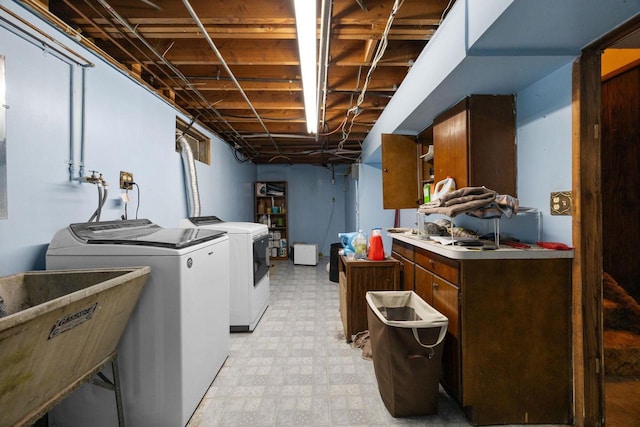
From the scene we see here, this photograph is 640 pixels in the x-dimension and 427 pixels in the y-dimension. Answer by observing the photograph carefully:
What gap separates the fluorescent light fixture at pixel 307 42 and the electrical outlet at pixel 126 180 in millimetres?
1576

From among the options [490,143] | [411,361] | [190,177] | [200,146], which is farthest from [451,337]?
[200,146]

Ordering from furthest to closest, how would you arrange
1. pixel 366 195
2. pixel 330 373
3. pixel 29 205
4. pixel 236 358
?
pixel 366 195
pixel 236 358
pixel 330 373
pixel 29 205

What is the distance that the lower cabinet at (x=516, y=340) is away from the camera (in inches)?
57.7

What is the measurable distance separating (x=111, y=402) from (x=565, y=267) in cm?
255

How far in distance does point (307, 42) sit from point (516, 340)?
2.09m

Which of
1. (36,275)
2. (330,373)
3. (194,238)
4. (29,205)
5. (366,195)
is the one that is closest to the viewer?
(36,275)

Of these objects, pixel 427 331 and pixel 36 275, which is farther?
pixel 427 331

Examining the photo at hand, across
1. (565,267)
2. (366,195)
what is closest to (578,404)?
(565,267)

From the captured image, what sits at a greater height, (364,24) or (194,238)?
(364,24)

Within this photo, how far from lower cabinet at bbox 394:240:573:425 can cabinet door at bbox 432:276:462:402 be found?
0.03 metres

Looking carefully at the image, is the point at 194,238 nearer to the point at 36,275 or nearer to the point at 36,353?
the point at 36,275

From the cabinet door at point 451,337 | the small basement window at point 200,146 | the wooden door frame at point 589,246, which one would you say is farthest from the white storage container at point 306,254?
the wooden door frame at point 589,246

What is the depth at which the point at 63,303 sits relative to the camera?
0.89 metres

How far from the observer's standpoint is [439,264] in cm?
173
